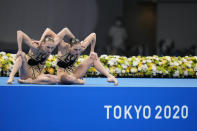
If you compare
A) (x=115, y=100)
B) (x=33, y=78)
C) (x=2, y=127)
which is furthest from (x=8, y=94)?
(x=115, y=100)

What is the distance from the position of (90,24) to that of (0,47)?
302 cm

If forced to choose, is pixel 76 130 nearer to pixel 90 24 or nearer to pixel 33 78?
pixel 33 78

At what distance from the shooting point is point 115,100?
4.18 metres

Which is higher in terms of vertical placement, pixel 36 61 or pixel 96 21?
pixel 96 21

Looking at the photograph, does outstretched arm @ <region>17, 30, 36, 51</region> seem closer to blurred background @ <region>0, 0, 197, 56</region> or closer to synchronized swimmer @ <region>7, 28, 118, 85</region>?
synchronized swimmer @ <region>7, 28, 118, 85</region>

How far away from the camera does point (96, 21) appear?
13453 mm

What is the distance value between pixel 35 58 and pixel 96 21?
8849 mm

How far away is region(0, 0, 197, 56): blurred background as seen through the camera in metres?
12.4

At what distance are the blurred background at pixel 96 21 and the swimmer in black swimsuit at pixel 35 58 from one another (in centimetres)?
702

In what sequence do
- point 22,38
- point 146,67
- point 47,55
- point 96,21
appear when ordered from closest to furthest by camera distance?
point 22,38
point 47,55
point 146,67
point 96,21

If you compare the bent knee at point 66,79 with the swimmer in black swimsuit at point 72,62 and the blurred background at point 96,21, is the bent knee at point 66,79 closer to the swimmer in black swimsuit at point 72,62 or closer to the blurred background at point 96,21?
the swimmer in black swimsuit at point 72,62

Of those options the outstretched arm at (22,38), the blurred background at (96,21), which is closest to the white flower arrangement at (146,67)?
the outstretched arm at (22,38)

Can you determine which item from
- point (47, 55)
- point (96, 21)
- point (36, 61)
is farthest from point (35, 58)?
point (96, 21)

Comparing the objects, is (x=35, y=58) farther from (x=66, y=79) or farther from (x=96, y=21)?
(x=96, y=21)
